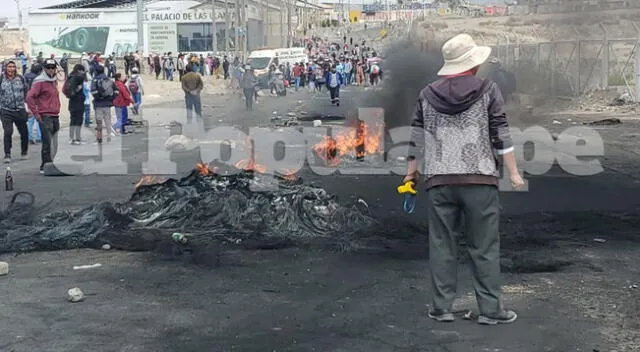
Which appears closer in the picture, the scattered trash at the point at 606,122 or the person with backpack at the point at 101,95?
the person with backpack at the point at 101,95

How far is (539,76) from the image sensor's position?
2661cm

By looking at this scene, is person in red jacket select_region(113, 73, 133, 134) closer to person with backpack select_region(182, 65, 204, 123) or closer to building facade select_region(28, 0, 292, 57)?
person with backpack select_region(182, 65, 204, 123)

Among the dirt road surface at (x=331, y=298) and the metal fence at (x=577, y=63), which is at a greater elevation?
the metal fence at (x=577, y=63)

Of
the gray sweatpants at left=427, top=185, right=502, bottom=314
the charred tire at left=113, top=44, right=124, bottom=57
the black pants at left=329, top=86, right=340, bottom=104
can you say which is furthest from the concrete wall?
the gray sweatpants at left=427, top=185, right=502, bottom=314

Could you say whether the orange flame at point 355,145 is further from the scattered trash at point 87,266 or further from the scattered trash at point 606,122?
the scattered trash at point 606,122

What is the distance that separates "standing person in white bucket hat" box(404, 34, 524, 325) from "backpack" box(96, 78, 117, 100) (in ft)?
44.2

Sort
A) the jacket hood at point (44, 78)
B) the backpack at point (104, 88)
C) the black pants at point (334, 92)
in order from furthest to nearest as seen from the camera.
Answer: the black pants at point (334, 92), the backpack at point (104, 88), the jacket hood at point (44, 78)

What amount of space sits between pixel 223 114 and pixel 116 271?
21.3 m

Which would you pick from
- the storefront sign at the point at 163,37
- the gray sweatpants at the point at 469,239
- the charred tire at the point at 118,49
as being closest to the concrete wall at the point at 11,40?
the charred tire at the point at 118,49

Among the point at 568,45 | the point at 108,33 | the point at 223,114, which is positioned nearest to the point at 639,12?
the point at 568,45

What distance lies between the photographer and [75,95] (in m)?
17.0

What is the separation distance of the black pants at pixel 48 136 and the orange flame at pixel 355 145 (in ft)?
14.8

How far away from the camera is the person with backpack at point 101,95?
58.2 ft

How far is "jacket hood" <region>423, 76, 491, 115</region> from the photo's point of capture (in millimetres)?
5242
